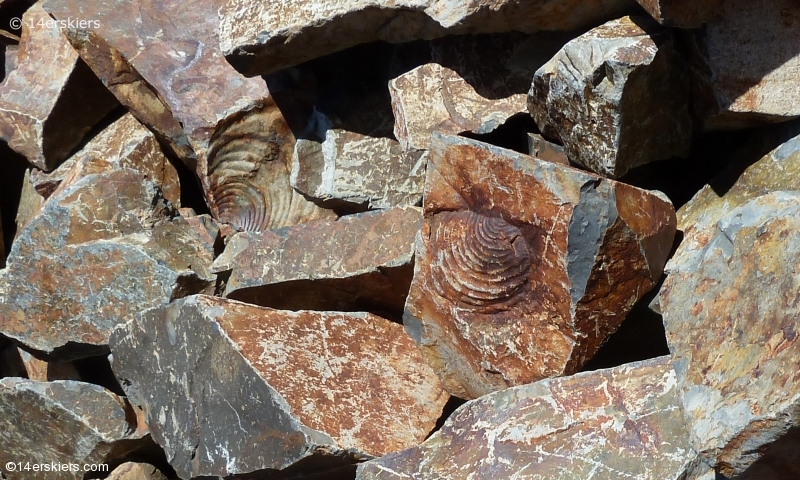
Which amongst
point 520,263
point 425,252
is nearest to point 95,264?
point 425,252

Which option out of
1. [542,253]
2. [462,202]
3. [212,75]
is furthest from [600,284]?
[212,75]

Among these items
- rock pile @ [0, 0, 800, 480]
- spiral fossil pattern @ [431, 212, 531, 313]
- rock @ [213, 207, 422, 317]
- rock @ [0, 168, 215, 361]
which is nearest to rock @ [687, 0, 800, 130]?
rock pile @ [0, 0, 800, 480]

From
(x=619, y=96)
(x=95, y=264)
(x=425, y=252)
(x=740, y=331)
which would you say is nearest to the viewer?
(x=740, y=331)

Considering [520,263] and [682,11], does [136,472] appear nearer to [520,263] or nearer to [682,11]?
[520,263]

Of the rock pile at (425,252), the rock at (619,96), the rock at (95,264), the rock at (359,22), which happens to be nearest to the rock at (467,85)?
the rock pile at (425,252)

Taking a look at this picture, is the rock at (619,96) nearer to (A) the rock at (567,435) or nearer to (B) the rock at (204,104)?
(A) the rock at (567,435)

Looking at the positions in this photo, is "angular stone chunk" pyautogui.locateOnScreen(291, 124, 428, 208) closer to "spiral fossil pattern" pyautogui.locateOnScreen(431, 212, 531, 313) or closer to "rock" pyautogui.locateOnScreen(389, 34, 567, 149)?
"rock" pyautogui.locateOnScreen(389, 34, 567, 149)
